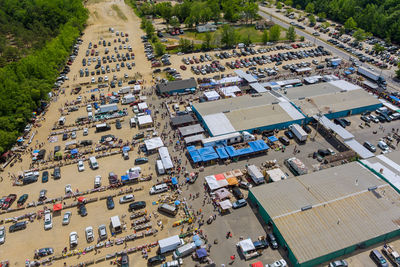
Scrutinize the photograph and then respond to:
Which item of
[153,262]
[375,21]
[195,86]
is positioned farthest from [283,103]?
[375,21]

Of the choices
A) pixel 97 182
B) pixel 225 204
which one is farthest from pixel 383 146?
pixel 97 182

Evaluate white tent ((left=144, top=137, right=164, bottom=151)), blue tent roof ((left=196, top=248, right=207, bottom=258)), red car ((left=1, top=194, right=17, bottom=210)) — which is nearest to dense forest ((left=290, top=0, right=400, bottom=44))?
white tent ((left=144, top=137, right=164, bottom=151))

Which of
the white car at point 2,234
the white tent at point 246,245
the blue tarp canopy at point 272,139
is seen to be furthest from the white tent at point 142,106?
the white tent at point 246,245

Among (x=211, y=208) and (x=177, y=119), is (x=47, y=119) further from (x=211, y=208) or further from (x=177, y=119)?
(x=211, y=208)

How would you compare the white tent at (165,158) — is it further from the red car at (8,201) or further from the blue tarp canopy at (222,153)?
the red car at (8,201)

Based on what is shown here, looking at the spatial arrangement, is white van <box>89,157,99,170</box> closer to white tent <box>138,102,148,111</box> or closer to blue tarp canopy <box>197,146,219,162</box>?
white tent <box>138,102,148,111</box>

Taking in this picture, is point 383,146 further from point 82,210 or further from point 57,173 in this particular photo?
point 57,173
